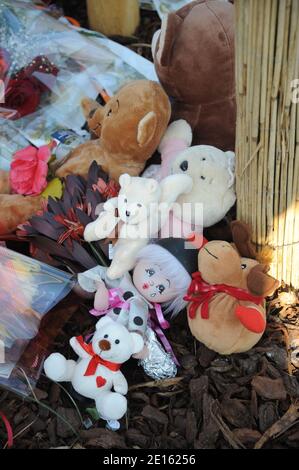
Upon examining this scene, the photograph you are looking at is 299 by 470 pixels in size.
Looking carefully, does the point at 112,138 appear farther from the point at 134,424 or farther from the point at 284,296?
the point at 134,424

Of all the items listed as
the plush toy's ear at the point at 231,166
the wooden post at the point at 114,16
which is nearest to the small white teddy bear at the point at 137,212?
the plush toy's ear at the point at 231,166

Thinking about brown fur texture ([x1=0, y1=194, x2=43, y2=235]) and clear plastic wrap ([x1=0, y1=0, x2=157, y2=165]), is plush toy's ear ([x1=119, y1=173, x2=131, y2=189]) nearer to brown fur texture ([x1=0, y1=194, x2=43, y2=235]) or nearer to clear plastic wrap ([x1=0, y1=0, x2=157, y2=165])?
brown fur texture ([x1=0, y1=194, x2=43, y2=235])

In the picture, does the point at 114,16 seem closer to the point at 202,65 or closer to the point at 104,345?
the point at 202,65

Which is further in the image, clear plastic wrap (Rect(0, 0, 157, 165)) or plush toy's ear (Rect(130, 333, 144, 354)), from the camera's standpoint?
clear plastic wrap (Rect(0, 0, 157, 165))

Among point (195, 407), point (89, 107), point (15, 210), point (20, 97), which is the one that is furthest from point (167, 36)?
point (195, 407)

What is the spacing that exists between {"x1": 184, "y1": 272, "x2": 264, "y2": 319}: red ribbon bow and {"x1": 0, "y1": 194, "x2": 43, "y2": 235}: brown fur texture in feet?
1.71

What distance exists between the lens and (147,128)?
4.69ft

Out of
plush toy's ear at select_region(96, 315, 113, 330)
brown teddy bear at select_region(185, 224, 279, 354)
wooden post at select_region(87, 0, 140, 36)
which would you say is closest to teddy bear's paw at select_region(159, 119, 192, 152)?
brown teddy bear at select_region(185, 224, 279, 354)

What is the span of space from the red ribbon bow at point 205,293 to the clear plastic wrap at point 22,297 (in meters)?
0.31

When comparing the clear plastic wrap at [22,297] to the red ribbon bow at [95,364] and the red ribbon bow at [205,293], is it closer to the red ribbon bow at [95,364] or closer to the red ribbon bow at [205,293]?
the red ribbon bow at [95,364]

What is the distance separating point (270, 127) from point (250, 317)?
403 mm

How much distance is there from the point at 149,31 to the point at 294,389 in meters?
1.61

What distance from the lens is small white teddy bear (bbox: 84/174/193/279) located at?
1.33m

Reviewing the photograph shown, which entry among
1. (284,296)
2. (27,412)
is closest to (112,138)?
(284,296)
